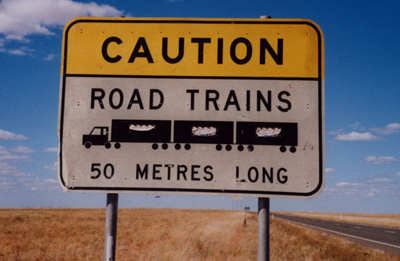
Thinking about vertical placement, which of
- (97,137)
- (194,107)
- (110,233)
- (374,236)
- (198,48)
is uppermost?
(198,48)

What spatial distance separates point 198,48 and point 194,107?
0.41m

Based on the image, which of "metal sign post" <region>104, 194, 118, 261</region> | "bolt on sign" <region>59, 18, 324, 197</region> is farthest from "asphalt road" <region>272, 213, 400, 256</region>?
"metal sign post" <region>104, 194, 118, 261</region>

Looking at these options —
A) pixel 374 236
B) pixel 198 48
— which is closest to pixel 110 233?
pixel 198 48

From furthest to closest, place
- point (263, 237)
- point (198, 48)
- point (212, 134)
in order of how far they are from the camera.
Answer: point (198, 48) < point (212, 134) < point (263, 237)

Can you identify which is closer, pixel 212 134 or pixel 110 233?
pixel 110 233

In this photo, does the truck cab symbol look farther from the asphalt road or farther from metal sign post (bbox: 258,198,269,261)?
the asphalt road

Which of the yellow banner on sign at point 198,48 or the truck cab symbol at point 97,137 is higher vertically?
the yellow banner on sign at point 198,48

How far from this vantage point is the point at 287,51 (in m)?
2.38

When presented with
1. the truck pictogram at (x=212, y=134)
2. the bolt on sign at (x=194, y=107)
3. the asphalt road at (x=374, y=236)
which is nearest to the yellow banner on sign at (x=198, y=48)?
the bolt on sign at (x=194, y=107)

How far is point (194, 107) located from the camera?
2.33m

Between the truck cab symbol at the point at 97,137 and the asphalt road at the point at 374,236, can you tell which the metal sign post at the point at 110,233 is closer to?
the truck cab symbol at the point at 97,137

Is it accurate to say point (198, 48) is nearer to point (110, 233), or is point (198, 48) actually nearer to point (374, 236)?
point (110, 233)

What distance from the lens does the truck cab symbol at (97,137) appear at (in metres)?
2.35

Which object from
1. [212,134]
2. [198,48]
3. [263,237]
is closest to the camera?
[263,237]
